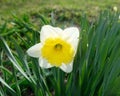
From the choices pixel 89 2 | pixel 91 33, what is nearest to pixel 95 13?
pixel 89 2

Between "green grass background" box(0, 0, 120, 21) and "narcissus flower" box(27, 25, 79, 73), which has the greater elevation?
"narcissus flower" box(27, 25, 79, 73)

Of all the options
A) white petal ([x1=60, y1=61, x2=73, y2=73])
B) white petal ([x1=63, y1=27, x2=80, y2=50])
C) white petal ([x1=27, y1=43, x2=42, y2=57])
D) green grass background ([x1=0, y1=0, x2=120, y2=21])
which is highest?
white petal ([x1=63, y1=27, x2=80, y2=50])

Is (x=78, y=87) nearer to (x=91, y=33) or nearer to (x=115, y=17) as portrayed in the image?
(x=91, y=33)

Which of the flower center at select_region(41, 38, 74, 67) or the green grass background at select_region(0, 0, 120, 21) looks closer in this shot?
the flower center at select_region(41, 38, 74, 67)

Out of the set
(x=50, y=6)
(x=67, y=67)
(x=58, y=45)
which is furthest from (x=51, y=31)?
(x=50, y=6)

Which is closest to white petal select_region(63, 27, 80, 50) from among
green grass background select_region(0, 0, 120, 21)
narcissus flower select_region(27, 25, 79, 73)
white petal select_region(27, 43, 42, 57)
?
narcissus flower select_region(27, 25, 79, 73)

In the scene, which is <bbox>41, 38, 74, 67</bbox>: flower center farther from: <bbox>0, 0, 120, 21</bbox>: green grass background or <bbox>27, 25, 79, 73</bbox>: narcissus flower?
<bbox>0, 0, 120, 21</bbox>: green grass background

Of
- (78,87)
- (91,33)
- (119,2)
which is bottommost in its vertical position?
(119,2)

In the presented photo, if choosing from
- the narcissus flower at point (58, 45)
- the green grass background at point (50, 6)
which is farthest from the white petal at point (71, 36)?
the green grass background at point (50, 6)

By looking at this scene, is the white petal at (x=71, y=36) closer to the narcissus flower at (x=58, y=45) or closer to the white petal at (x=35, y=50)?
the narcissus flower at (x=58, y=45)
